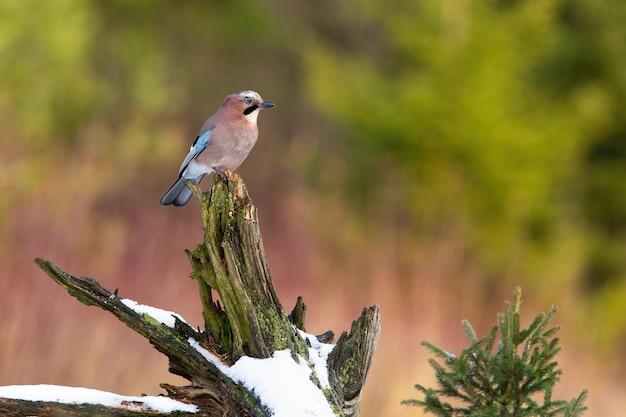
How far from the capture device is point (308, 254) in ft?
31.2

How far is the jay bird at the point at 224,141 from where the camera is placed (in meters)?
4.18

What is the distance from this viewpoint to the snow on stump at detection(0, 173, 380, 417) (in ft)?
7.36

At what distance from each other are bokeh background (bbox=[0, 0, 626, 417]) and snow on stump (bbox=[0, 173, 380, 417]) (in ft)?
12.6

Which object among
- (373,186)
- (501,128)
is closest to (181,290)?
(501,128)

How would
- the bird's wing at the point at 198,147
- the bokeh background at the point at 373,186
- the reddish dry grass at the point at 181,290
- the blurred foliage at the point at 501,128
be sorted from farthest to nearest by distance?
the blurred foliage at the point at 501,128
the bokeh background at the point at 373,186
the reddish dry grass at the point at 181,290
the bird's wing at the point at 198,147

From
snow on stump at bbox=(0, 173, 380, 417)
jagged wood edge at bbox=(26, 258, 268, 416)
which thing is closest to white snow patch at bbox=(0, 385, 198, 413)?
snow on stump at bbox=(0, 173, 380, 417)

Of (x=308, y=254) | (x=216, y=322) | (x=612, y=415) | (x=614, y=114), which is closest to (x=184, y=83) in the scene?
(x=614, y=114)

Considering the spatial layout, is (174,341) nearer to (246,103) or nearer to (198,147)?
(198,147)

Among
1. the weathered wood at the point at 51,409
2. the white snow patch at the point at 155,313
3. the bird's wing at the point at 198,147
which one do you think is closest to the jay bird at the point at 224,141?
the bird's wing at the point at 198,147

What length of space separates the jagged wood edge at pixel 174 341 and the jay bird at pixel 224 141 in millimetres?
1573

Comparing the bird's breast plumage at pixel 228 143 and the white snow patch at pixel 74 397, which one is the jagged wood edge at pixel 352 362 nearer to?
the white snow patch at pixel 74 397

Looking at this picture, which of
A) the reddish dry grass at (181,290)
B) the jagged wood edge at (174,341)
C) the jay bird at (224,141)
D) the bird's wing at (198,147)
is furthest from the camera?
the reddish dry grass at (181,290)

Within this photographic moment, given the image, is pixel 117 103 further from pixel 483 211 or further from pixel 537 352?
pixel 537 352

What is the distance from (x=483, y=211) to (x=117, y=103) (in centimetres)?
703
